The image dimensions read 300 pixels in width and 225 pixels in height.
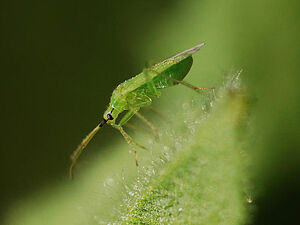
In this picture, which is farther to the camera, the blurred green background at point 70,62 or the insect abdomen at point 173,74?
the blurred green background at point 70,62

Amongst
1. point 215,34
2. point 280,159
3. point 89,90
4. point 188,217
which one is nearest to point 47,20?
point 89,90

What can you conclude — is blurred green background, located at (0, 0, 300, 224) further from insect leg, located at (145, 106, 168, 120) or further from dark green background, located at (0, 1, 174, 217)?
insect leg, located at (145, 106, 168, 120)

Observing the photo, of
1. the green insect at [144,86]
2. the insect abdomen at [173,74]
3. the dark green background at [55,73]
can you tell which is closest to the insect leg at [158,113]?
the green insect at [144,86]

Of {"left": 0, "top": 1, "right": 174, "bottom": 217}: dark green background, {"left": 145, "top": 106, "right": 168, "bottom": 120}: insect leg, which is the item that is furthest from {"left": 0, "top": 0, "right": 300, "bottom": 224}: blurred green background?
{"left": 145, "top": 106, "right": 168, "bottom": 120}: insect leg

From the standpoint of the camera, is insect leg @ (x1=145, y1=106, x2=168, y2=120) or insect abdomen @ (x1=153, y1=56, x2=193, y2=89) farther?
insect abdomen @ (x1=153, y1=56, x2=193, y2=89)

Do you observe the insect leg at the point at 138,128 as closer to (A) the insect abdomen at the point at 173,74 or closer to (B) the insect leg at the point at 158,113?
(B) the insect leg at the point at 158,113

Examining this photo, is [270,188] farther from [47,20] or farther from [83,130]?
[47,20]

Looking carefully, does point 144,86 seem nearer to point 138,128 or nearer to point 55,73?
point 138,128

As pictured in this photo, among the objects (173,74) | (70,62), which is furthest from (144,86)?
(70,62)

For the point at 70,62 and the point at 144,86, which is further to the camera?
the point at 70,62
